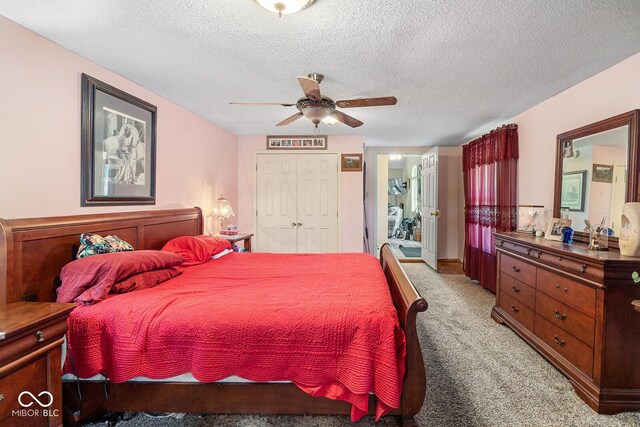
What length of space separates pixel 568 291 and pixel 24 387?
313 cm

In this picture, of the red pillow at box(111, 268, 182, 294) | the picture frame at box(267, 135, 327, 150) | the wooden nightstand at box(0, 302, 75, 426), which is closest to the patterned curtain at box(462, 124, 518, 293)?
the picture frame at box(267, 135, 327, 150)

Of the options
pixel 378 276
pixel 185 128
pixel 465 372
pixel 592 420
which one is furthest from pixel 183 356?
pixel 185 128

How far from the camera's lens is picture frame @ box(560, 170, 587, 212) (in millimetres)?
2603

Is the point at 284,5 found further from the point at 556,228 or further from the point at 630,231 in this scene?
the point at 556,228

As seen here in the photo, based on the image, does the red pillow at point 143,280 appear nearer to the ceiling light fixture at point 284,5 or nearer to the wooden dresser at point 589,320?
the ceiling light fixture at point 284,5

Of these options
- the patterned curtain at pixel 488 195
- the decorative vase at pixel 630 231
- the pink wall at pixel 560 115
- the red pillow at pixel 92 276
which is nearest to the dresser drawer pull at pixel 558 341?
the decorative vase at pixel 630 231

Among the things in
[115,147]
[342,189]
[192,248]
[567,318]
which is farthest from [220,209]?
[567,318]

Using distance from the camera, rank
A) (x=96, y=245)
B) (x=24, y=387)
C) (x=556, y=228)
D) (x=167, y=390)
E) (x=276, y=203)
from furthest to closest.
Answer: (x=276, y=203) → (x=556, y=228) → (x=96, y=245) → (x=167, y=390) → (x=24, y=387)

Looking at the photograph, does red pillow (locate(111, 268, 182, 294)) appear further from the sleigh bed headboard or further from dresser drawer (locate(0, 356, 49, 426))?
dresser drawer (locate(0, 356, 49, 426))

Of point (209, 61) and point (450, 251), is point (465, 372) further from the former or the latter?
point (450, 251)

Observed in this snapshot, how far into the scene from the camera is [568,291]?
2.10 meters

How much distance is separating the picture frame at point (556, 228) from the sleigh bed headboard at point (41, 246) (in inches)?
148

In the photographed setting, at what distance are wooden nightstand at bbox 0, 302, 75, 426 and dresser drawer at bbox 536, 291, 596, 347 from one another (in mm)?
3000

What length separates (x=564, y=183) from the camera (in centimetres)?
284
